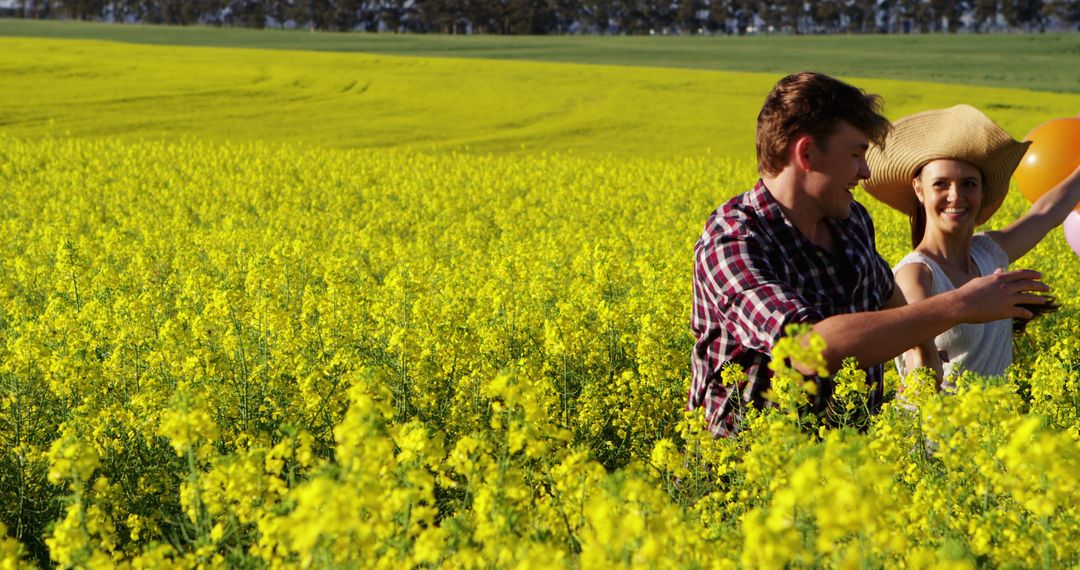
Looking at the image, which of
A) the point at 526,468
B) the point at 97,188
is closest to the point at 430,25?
the point at 97,188

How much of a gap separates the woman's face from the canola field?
2.03 ft

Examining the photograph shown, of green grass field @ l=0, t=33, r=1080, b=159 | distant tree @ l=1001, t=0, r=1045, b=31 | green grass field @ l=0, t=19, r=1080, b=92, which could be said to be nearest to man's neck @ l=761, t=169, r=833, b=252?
green grass field @ l=0, t=33, r=1080, b=159

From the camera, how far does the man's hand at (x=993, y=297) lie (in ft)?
9.02

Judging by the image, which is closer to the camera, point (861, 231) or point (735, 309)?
point (735, 309)

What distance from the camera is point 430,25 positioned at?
3177 inches

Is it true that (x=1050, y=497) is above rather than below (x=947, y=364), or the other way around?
above

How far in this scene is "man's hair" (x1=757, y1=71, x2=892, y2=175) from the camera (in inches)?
124

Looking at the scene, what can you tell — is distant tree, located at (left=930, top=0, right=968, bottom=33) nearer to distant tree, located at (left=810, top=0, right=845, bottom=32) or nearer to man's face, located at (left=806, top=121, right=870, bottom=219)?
distant tree, located at (left=810, top=0, right=845, bottom=32)

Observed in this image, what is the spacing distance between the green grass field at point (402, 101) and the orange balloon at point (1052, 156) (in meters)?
16.2

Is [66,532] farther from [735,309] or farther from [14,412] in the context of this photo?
[14,412]

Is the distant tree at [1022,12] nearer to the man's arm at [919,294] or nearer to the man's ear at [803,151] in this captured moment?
the man's arm at [919,294]

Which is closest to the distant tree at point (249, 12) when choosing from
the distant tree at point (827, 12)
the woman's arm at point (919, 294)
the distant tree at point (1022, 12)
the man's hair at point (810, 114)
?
the distant tree at point (827, 12)

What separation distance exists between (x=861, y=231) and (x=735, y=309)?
78 cm

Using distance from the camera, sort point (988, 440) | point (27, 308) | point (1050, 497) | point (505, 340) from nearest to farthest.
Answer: point (1050, 497) → point (988, 440) → point (505, 340) → point (27, 308)
